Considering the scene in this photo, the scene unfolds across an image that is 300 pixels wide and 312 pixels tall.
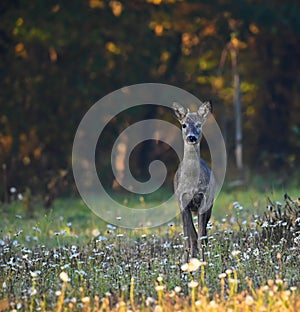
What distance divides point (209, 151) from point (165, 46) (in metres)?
2.85

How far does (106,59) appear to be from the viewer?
717 inches

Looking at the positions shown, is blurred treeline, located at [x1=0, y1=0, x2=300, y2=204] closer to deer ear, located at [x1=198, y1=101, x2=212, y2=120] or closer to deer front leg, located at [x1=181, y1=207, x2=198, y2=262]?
deer ear, located at [x1=198, y1=101, x2=212, y2=120]

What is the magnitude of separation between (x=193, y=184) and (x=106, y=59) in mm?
9762

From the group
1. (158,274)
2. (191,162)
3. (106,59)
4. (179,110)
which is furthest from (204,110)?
(106,59)

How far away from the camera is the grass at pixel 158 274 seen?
6285 mm

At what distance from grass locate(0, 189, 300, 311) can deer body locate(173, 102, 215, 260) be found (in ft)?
0.72

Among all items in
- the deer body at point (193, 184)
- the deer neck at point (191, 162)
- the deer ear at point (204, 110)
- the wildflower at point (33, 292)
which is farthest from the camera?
→ the deer ear at point (204, 110)

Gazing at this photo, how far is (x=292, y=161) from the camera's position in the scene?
19141 mm

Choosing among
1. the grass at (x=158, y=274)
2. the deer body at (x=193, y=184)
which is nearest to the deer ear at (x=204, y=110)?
the deer body at (x=193, y=184)

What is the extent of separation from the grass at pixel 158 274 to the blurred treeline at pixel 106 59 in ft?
25.6

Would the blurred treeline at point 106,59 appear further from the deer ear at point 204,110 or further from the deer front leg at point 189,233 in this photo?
the deer front leg at point 189,233

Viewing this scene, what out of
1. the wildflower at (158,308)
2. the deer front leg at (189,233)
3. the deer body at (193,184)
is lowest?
the wildflower at (158,308)

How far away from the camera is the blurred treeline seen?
1741cm

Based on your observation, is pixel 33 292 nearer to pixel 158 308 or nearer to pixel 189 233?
pixel 158 308
